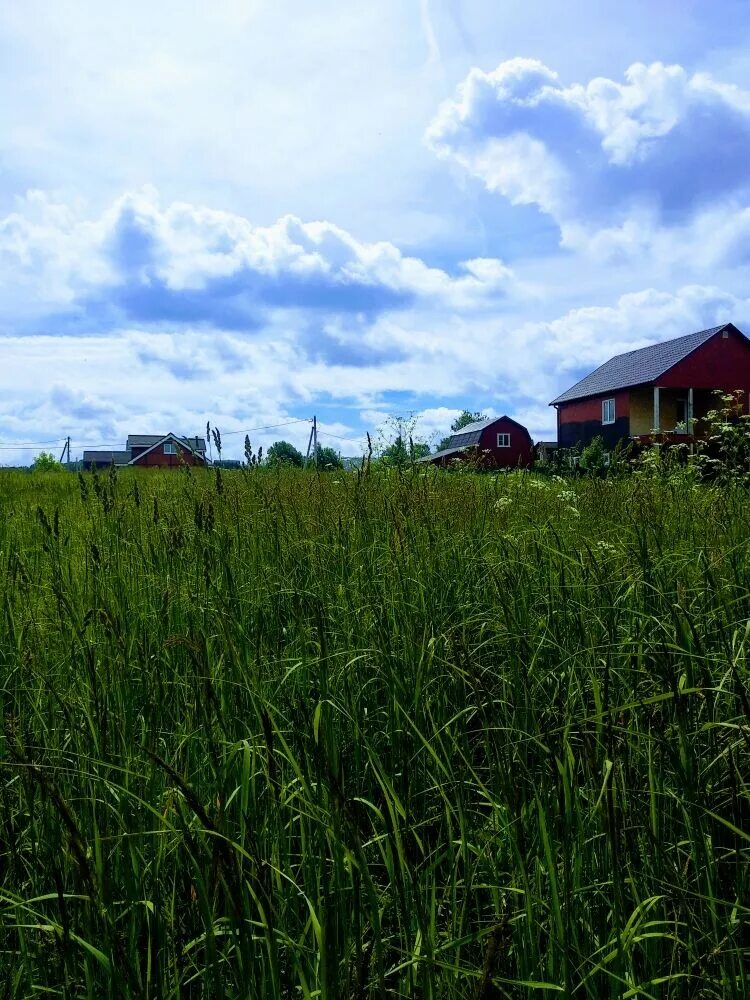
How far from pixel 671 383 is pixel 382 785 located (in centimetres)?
3383

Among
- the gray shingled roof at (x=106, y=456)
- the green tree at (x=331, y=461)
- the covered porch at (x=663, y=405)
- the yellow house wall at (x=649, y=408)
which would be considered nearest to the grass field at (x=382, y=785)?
the green tree at (x=331, y=461)

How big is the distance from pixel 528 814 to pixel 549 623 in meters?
0.85

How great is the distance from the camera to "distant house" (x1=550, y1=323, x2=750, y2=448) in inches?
1245

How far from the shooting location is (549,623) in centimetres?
223

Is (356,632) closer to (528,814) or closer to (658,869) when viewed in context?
(528,814)

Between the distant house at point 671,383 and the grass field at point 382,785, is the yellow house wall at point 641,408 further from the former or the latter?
the grass field at point 382,785

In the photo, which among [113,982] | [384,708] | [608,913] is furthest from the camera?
[384,708]

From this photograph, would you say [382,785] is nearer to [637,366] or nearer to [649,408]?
[649,408]

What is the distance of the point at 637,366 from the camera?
3450cm

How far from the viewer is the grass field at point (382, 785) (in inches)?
42.1

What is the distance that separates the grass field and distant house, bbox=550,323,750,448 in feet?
98.0

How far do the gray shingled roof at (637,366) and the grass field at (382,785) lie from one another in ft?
105

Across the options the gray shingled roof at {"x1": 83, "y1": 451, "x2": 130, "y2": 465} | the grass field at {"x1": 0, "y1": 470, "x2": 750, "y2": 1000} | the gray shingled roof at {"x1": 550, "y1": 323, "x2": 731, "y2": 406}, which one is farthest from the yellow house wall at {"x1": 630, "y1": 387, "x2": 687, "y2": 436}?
the gray shingled roof at {"x1": 83, "y1": 451, "x2": 130, "y2": 465}

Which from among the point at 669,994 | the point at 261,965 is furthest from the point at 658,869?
the point at 261,965
